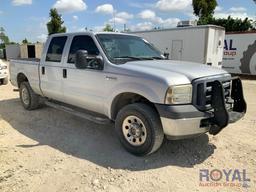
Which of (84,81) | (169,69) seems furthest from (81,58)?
(169,69)

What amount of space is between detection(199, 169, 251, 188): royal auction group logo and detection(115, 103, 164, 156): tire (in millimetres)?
793

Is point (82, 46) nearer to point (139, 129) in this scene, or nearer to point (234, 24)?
point (139, 129)

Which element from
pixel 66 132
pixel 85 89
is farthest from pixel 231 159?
pixel 66 132

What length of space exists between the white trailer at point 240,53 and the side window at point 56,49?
13.0m

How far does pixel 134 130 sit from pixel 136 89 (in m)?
0.66

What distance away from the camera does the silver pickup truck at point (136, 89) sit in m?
3.82

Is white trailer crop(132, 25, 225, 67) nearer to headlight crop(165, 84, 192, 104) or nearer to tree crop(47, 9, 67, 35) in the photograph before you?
headlight crop(165, 84, 192, 104)

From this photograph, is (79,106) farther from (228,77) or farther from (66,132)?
(228,77)

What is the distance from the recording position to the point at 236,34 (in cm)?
1631

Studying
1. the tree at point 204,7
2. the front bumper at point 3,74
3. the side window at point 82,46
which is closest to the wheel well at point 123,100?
the side window at point 82,46

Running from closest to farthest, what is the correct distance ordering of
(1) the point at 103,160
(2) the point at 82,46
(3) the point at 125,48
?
(1) the point at 103,160
(3) the point at 125,48
(2) the point at 82,46

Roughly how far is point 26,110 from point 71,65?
2.65 m

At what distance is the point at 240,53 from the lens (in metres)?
16.2

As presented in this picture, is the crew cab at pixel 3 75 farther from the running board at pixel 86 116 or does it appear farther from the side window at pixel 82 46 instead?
the side window at pixel 82 46
